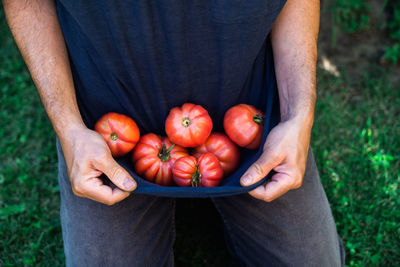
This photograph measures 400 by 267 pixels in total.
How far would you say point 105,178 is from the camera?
1.90 m

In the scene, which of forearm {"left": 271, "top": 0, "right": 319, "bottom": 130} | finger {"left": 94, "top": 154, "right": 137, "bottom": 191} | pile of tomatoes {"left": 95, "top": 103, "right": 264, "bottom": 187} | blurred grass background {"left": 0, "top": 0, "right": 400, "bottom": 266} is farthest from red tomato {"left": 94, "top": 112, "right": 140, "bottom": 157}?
blurred grass background {"left": 0, "top": 0, "right": 400, "bottom": 266}

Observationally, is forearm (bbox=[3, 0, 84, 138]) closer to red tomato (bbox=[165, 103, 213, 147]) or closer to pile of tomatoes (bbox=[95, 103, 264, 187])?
pile of tomatoes (bbox=[95, 103, 264, 187])

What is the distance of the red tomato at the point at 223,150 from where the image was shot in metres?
2.06

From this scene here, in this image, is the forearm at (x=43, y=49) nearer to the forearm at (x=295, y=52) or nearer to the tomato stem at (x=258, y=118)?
the tomato stem at (x=258, y=118)

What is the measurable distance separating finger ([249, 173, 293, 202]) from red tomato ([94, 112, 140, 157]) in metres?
0.74

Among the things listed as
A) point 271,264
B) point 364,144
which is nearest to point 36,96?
point 271,264

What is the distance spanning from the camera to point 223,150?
81.2 inches

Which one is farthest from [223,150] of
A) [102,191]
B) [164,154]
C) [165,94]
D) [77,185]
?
[77,185]

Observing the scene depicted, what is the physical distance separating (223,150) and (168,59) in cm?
61

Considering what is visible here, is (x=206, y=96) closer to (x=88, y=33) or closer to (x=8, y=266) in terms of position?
(x=88, y=33)

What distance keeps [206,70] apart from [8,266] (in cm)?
212

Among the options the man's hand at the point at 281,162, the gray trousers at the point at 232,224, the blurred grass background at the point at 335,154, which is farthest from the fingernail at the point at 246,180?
the blurred grass background at the point at 335,154

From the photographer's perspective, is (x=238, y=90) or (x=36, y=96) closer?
(x=238, y=90)

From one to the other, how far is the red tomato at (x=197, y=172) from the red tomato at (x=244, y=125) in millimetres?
224
